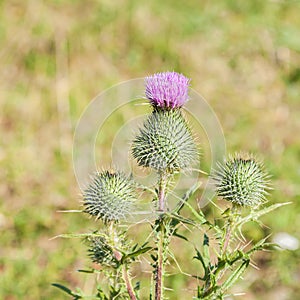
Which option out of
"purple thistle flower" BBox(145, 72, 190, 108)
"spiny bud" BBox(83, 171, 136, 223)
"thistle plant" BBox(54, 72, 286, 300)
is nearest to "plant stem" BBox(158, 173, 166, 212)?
"thistle plant" BBox(54, 72, 286, 300)

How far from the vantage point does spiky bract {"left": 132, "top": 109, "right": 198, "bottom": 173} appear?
1.98 m

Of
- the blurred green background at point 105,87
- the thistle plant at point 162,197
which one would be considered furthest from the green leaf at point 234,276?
the blurred green background at point 105,87

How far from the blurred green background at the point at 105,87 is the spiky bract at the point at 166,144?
1.55 meters

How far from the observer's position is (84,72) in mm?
5188

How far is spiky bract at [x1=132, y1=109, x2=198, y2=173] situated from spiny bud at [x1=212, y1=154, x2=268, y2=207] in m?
0.13

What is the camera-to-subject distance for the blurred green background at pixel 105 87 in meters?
3.64

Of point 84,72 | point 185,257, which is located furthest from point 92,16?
point 185,257

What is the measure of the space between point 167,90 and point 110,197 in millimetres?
422

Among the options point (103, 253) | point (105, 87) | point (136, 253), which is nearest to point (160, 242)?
point (136, 253)

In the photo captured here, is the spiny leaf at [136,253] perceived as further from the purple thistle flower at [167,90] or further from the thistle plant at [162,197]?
the purple thistle flower at [167,90]

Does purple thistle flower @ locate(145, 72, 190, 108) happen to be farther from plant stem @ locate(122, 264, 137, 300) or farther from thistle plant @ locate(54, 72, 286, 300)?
plant stem @ locate(122, 264, 137, 300)

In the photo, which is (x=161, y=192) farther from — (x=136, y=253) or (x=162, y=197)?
(x=136, y=253)

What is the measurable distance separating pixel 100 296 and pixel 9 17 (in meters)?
4.24

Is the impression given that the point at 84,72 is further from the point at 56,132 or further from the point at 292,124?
the point at 292,124
